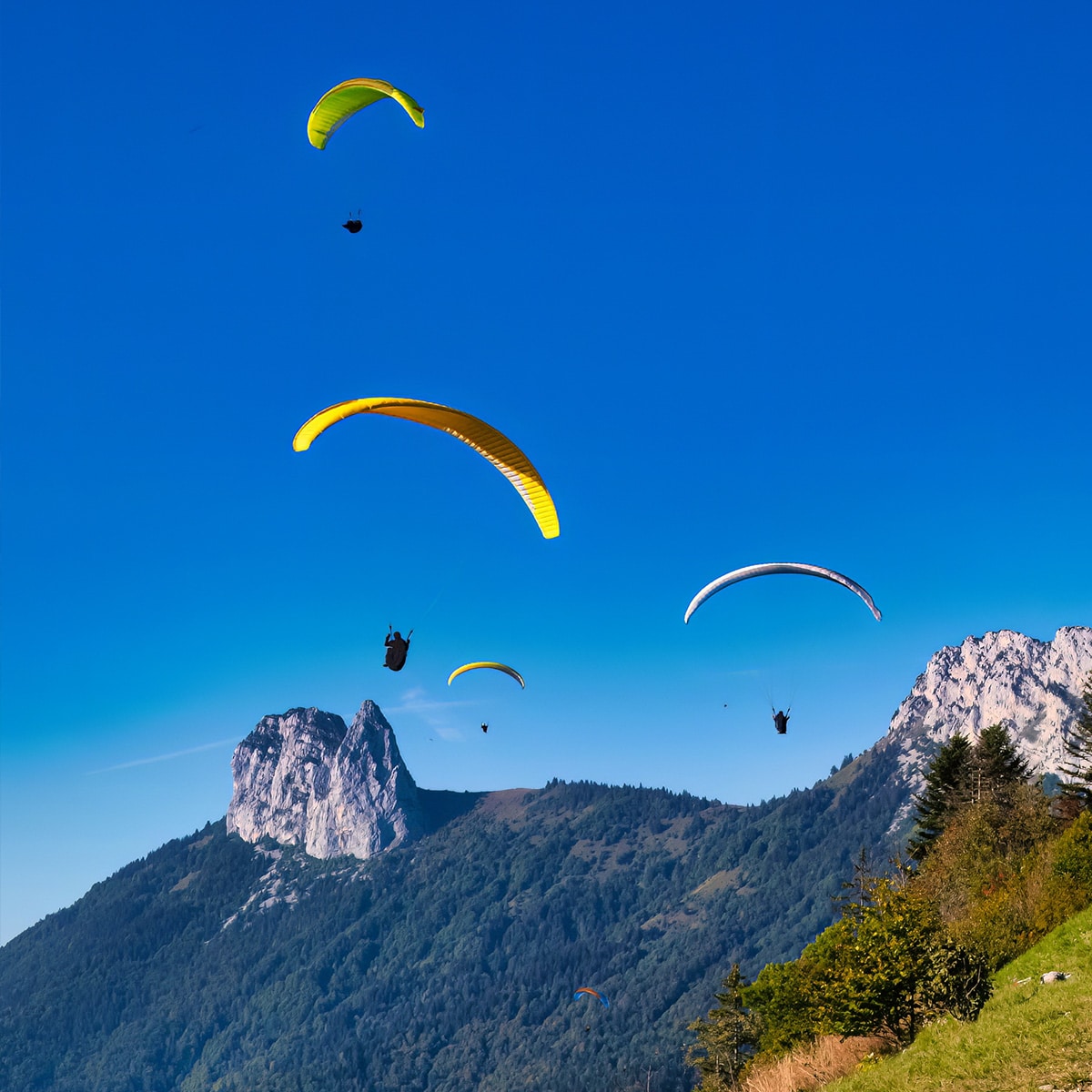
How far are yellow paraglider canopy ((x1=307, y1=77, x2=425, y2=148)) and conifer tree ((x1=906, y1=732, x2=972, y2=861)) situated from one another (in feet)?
175

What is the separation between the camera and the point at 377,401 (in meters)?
31.2

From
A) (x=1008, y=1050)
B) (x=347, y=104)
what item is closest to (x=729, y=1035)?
(x=1008, y=1050)

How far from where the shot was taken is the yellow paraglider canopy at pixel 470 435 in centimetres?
3158

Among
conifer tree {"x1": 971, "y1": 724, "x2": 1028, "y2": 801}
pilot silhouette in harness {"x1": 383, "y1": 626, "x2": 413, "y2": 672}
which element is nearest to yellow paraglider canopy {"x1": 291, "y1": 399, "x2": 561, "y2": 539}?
pilot silhouette in harness {"x1": 383, "y1": 626, "x2": 413, "y2": 672}

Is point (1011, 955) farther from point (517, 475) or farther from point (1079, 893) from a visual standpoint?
point (517, 475)

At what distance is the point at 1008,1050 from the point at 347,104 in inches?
1466

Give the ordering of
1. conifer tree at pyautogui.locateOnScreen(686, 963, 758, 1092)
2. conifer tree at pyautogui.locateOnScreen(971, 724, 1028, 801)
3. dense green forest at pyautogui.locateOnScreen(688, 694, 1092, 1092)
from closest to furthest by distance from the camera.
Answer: dense green forest at pyautogui.locateOnScreen(688, 694, 1092, 1092) → conifer tree at pyautogui.locateOnScreen(971, 724, 1028, 801) → conifer tree at pyautogui.locateOnScreen(686, 963, 758, 1092)

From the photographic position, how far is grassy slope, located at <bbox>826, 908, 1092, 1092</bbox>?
22984 mm

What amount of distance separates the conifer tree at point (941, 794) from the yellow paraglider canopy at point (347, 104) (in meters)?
53.4

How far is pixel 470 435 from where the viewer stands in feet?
111

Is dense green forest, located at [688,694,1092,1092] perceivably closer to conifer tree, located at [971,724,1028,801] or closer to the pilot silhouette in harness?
conifer tree, located at [971,724,1028,801]

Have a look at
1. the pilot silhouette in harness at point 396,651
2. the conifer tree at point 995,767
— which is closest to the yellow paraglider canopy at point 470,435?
the pilot silhouette in harness at point 396,651

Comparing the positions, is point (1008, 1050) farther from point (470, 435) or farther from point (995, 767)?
point (995, 767)

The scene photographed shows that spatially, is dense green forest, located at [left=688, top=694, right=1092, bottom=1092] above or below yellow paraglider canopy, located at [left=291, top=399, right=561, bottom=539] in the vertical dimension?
below
